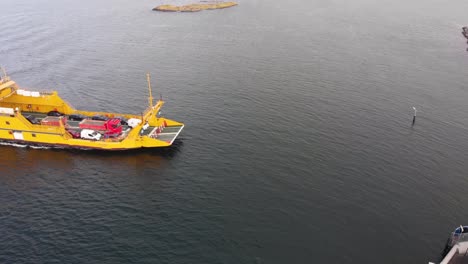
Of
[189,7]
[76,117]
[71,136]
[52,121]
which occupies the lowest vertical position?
[71,136]

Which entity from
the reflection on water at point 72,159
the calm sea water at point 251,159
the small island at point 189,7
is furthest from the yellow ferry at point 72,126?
the small island at point 189,7

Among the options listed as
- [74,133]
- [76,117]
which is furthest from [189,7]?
[74,133]

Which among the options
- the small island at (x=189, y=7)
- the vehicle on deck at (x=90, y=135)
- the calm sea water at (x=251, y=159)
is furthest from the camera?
the small island at (x=189, y=7)

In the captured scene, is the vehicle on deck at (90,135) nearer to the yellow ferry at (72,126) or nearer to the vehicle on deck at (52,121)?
the yellow ferry at (72,126)

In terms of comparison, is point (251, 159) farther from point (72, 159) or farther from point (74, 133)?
point (74, 133)

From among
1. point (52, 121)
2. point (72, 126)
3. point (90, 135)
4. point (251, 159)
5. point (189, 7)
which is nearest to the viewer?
point (251, 159)

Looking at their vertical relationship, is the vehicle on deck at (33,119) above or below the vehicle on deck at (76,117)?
below

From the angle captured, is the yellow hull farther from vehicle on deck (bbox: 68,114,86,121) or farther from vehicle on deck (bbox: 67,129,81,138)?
vehicle on deck (bbox: 68,114,86,121)
